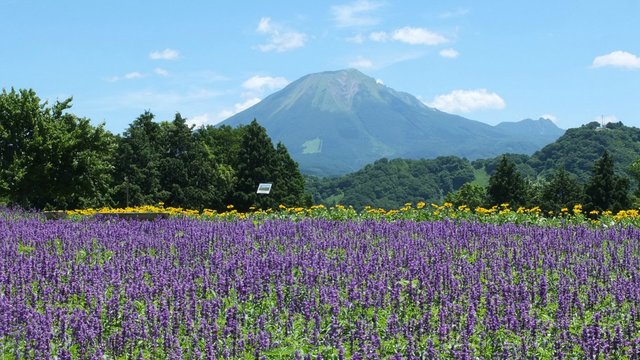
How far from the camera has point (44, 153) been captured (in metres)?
38.9

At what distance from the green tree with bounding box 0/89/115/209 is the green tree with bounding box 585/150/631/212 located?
1806 inches

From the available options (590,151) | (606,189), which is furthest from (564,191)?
(590,151)

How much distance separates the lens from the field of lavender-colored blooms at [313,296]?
292 inches

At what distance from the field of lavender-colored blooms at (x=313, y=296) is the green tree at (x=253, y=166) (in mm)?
51700

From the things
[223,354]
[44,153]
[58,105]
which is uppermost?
[58,105]

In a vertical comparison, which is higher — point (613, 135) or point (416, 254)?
point (613, 135)

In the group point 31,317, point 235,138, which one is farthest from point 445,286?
point 235,138

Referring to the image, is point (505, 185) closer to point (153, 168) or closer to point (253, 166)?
point (253, 166)

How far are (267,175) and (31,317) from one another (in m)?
60.7

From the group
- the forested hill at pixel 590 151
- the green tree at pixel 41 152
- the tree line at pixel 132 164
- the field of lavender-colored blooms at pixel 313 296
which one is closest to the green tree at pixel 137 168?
the tree line at pixel 132 164

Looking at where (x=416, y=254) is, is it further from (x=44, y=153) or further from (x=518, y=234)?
(x=44, y=153)

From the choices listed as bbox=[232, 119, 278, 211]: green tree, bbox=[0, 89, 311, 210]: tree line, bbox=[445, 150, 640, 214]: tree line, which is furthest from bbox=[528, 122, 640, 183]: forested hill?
bbox=[232, 119, 278, 211]: green tree

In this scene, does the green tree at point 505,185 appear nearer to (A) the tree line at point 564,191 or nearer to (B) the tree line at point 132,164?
(A) the tree line at point 564,191

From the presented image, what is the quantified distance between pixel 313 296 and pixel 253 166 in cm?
6041
